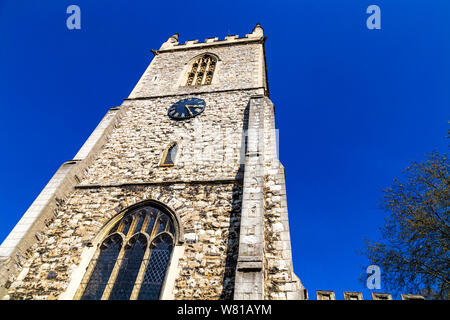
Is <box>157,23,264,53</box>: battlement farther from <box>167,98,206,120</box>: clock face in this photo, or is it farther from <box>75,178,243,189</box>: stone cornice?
<box>75,178,243,189</box>: stone cornice

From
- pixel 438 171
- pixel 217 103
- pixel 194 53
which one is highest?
pixel 194 53

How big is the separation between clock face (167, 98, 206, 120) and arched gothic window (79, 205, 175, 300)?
4375mm

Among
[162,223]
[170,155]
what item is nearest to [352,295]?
[162,223]

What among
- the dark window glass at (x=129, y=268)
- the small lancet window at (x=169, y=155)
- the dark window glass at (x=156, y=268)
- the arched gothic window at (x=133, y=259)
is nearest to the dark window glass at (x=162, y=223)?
the arched gothic window at (x=133, y=259)

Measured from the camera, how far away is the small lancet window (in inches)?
326

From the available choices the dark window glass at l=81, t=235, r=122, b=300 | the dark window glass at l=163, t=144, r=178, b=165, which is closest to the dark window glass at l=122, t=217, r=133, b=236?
the dark window glass at l=81, t=235, r=122, b=300

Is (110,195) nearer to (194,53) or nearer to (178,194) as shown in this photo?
(178,194)

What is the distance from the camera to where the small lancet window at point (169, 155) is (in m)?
8.28

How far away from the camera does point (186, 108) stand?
10.6 m

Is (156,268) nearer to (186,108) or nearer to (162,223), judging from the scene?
(162,223)

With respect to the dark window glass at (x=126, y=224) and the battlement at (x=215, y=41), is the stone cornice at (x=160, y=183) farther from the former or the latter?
the battlement at (x=215, y=41)
